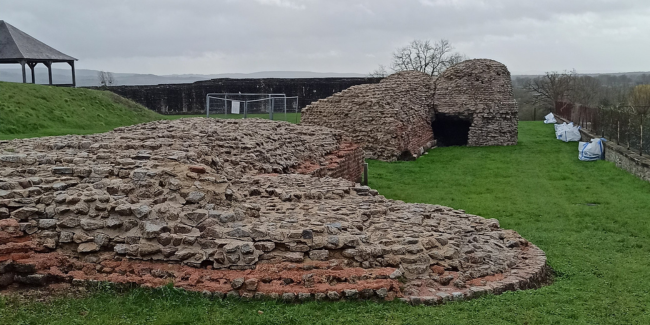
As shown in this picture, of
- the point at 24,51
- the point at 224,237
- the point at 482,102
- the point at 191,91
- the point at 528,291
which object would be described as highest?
the point at 24,51

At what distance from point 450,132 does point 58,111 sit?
16.1 m

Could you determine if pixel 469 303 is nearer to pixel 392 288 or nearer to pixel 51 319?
pixel 392 288

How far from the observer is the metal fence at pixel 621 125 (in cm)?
1529

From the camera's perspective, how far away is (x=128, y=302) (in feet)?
15.9

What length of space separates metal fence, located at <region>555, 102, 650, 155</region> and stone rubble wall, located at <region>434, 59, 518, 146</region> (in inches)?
125

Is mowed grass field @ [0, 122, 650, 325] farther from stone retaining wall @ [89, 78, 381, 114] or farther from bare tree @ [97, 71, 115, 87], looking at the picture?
bare tree @ [97, 71, 115, 87]

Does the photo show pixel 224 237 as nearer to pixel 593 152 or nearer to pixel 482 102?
pixel 593 152

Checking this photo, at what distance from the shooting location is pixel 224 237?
221 inches

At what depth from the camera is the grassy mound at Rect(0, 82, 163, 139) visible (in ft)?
56.2

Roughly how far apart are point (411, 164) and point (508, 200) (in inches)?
241

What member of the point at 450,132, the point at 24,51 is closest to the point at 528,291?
the point at 450,132

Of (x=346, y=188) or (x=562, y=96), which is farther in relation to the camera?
(x=562, y=96)

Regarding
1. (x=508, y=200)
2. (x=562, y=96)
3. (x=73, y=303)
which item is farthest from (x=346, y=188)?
(x=562, y=96)

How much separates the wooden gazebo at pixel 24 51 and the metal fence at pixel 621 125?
23.3m
